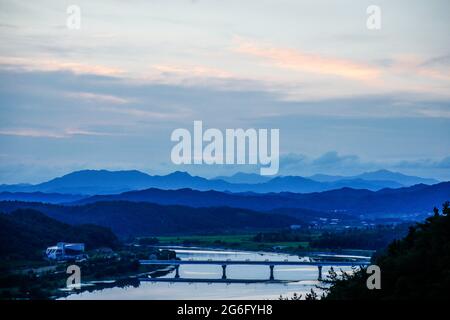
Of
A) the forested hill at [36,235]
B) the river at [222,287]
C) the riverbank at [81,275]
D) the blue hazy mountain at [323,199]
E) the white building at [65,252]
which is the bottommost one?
the river at [222,287]

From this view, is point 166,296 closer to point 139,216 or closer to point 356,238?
point 356,238

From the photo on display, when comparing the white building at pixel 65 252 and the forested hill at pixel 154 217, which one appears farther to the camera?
the forested hill at pixel 154 217

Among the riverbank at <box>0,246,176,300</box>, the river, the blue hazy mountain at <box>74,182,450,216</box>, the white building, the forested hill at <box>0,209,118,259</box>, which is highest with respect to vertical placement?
the blue hazy mountain at <box>74,182,450,216</box>

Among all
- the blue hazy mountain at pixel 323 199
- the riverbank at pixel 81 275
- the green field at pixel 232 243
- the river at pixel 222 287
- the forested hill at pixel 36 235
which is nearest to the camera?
the riverbank at pixel 81 275

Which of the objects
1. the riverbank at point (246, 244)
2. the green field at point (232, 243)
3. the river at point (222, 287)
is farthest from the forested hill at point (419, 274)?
the green field at point (232, 243)

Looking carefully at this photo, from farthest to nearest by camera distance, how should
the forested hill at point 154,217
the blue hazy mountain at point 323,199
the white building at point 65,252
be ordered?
the blue hazy mountain at point 323,199 → the forested hill at point 154,217 → the white building at point 65,252

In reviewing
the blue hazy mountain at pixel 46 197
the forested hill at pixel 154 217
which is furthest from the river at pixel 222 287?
the blue hazy mountain at pixel 46 197

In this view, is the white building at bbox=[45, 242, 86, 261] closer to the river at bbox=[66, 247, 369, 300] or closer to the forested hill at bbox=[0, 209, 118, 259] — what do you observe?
the forested hill at bbox=[0, 209, 118, 259]

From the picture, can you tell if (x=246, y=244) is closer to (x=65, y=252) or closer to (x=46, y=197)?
(x=65, y=252)

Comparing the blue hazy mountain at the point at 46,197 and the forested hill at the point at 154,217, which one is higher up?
the blue hazy mountain at the point at 46,197

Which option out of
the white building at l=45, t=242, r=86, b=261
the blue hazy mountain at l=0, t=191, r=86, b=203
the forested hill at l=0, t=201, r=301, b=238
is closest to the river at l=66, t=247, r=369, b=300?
the white building at l=45, t=242, r=86, b=261

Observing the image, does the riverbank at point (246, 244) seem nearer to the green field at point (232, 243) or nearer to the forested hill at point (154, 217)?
the green field at point (232, 243)

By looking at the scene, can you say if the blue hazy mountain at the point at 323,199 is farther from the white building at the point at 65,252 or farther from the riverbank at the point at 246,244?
the white building at the point at 65,252

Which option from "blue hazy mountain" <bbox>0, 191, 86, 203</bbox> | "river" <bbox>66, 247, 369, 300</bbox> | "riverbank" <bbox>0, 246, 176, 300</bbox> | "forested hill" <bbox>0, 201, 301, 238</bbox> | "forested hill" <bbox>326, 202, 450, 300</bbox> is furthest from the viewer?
"blue hazy mountain" <bbox>0, 191, 86, 203</bbox>
